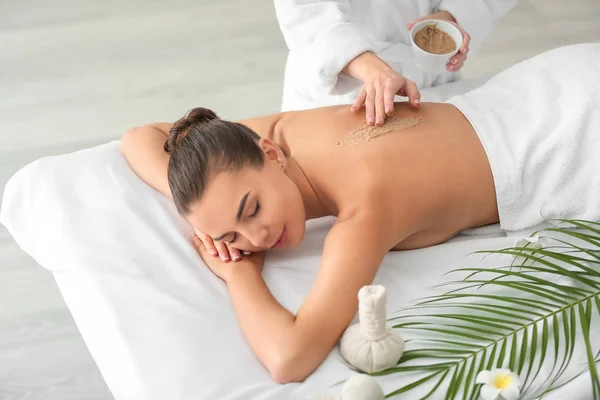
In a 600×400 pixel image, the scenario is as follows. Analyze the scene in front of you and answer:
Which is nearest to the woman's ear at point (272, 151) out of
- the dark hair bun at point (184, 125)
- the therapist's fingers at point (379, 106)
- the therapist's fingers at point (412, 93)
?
the dark hair bun at point (184, 125)

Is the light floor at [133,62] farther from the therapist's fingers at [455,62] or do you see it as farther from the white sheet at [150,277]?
the therapist's fingers at [455,62]

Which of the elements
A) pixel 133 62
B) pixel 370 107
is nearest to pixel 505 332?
pixel 370 107

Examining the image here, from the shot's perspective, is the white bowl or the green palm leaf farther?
the white bowl

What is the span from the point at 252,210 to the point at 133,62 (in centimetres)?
190

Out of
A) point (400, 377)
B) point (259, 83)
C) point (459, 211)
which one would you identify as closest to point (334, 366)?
point (400, 377)

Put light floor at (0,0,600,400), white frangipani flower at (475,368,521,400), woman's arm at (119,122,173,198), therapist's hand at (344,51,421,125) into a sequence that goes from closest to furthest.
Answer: white frangipani flower at (475,368,521,400) → therapist's hand at (344,51,421,125) → woman's arm at (119,122,173,198) → light floor at (0,0,600,400)

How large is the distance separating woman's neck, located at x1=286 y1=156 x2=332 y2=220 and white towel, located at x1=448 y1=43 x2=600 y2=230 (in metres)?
0.38

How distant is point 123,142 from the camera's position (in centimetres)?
183

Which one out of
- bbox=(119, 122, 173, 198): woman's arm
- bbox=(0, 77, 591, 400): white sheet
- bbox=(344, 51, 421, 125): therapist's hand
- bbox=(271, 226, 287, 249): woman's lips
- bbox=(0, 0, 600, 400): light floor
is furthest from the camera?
bbox=(0, 0, 600, 400): light floor

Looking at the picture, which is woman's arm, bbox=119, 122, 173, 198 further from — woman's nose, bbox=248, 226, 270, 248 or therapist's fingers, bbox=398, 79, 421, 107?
therapist's fingers, bbox=398, 79, 421, 107

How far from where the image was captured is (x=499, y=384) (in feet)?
4.04

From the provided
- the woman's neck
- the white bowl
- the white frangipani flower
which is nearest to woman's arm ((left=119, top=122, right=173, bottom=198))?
the woman's neck

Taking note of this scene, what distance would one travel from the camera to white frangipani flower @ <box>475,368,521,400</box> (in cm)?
122

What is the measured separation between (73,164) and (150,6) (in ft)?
6.21
